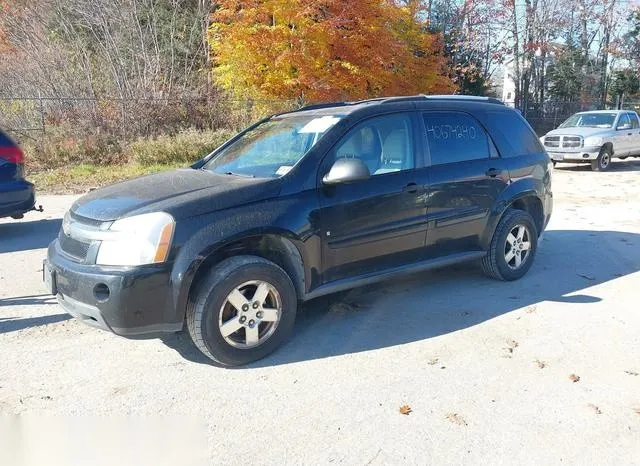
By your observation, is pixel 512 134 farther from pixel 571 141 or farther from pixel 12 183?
pixel 571 141

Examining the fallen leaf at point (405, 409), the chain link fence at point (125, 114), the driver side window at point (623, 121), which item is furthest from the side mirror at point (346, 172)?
the driver side window at point (623, 121)

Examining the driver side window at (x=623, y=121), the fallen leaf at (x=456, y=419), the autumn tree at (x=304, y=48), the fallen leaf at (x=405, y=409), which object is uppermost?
the autumn tree at (x=304, y=48)

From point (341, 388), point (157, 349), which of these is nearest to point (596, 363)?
point (341, 388)

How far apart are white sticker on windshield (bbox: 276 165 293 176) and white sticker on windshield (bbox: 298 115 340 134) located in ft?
1.54

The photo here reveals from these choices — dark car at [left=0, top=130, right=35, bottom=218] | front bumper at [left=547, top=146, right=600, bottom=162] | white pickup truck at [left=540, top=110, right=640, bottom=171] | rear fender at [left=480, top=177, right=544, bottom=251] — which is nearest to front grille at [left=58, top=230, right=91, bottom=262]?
rear fender at [left=480, top=177, right=544, bottom=251]

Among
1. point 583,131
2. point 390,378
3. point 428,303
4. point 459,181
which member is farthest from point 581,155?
point 390,378

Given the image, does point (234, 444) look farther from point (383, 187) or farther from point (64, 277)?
point (383, 187)

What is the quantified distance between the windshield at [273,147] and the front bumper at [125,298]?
1257 mm

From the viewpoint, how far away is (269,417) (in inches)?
132

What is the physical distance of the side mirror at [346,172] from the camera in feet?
13.9

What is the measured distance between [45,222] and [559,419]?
811 centimetres

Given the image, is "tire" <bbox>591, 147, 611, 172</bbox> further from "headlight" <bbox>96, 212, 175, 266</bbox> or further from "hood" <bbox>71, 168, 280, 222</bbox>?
"headlight" <bbox>96, 212, 175, 266</bbox>

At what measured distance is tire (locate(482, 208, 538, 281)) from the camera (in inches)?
224

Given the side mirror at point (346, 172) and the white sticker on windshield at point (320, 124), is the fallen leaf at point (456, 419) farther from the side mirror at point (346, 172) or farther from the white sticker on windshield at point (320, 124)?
the white sticker on windshield at point (320, 124)
